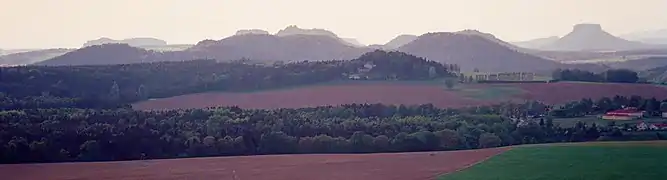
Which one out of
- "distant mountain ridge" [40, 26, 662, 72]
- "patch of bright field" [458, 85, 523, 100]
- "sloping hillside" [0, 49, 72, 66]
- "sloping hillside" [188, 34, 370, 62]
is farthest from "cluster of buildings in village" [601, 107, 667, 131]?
"sloping hillside" [0, 49, 72, 66]

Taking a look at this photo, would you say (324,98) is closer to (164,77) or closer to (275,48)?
(164,77)

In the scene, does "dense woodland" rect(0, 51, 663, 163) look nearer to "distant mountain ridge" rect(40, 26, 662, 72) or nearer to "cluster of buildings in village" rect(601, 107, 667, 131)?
"cluster of buildings in village" rect(601, 107, 667, 131)

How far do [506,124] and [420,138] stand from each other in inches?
218

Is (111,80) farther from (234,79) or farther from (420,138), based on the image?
(420,138)

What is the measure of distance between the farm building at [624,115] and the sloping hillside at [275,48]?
76596 mm

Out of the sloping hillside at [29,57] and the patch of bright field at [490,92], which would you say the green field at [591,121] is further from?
the sloping hillside at [29,57]

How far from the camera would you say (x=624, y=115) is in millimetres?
45938

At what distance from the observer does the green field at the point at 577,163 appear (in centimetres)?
2997

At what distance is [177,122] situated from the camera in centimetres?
4341

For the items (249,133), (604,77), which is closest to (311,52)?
(604,77)

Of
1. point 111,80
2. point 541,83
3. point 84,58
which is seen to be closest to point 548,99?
point 541,83

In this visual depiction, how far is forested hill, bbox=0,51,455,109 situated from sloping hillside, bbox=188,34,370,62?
152 feet

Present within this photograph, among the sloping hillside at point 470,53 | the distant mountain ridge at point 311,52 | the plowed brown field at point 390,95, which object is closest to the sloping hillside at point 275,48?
the distant mountain ridge at point 311,52

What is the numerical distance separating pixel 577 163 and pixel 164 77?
142 feet
